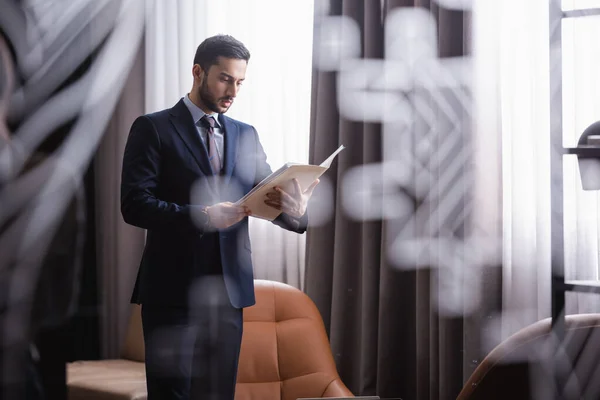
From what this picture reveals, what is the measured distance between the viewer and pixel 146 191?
56.4 inches

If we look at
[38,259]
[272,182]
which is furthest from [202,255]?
[38,259]

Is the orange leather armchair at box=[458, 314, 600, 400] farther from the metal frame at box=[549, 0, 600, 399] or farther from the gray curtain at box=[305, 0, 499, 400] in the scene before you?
the gray curtain at box=[305, 0, 499, 400]

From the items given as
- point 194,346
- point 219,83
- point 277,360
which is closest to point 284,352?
point 277,360

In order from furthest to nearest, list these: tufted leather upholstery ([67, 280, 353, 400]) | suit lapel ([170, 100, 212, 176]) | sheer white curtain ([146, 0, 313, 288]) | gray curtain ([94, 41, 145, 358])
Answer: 1. gray curtain ([94, 41, 145, 358])
2. sheer white curtain ([146, 0, 313, 288])
3. tufted leather upholstery ([67, 280, 353, 400])
4. suit lapel ([170, 100, 212, 176])

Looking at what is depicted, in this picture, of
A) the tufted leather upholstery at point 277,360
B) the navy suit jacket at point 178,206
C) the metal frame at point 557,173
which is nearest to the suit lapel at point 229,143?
the navy suit jacket at point 178,206

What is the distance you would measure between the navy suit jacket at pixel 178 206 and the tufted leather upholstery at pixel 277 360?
2.20ft

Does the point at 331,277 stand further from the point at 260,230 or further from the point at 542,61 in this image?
the point at 542,61

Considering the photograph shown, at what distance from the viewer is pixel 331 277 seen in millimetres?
2473

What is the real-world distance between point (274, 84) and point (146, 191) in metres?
1.33

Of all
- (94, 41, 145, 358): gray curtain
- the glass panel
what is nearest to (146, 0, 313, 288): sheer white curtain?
(94, 41, 145, 358): gray curtain

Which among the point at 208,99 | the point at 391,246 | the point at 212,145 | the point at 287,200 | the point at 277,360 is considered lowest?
the point at 277,360

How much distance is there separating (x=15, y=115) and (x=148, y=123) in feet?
3.21

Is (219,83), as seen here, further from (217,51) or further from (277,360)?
(277,360)

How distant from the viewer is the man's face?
60.6 inches
